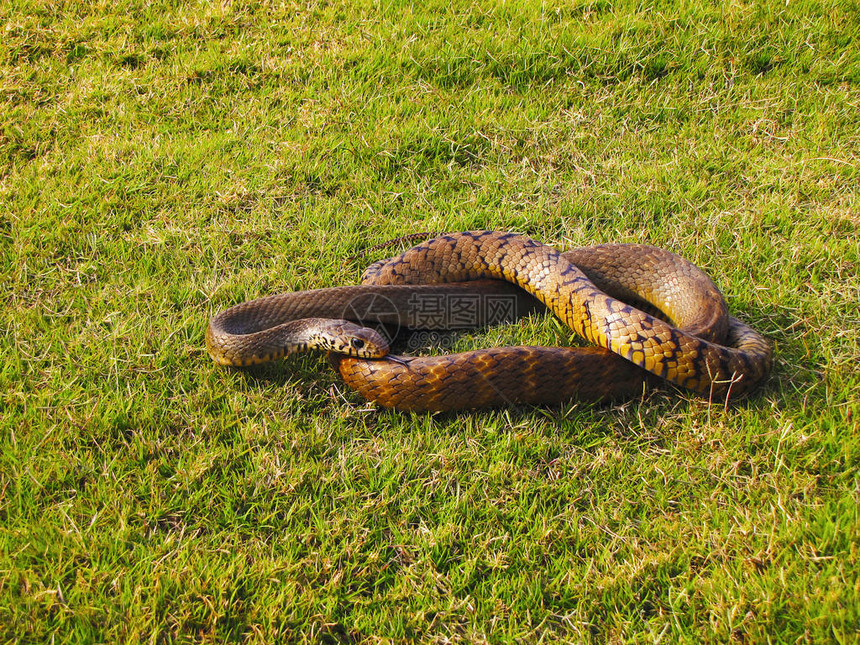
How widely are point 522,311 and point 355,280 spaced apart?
3.50ft

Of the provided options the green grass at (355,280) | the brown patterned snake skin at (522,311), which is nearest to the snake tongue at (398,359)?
the brown patterned snake skin at (522,311)

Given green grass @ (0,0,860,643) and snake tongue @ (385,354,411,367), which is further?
snake tongue @ (385,354,411,367)

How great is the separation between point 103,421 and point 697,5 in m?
5.74

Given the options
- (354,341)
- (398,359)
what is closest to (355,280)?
(354,341)

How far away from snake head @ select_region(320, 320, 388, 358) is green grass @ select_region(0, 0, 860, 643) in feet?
0.64

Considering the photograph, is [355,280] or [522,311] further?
[355,280]

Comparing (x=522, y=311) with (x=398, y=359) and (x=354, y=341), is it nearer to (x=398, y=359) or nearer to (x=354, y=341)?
(x=398, y=359)

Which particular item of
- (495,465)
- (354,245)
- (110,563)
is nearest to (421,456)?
(495,465)

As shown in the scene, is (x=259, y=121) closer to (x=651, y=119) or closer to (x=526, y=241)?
(x=526, y=241)

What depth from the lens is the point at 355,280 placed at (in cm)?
434

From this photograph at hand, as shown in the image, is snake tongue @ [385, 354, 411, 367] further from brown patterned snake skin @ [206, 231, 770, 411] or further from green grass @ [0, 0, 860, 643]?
green grass @ [0, 0, 860, 643]

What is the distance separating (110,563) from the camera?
2775 mm

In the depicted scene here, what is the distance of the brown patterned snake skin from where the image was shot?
339cm

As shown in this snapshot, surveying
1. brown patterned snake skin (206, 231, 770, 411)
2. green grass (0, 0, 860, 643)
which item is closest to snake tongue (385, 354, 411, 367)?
Answer: brown patterned snake skin (206, 231, 770, 411)
